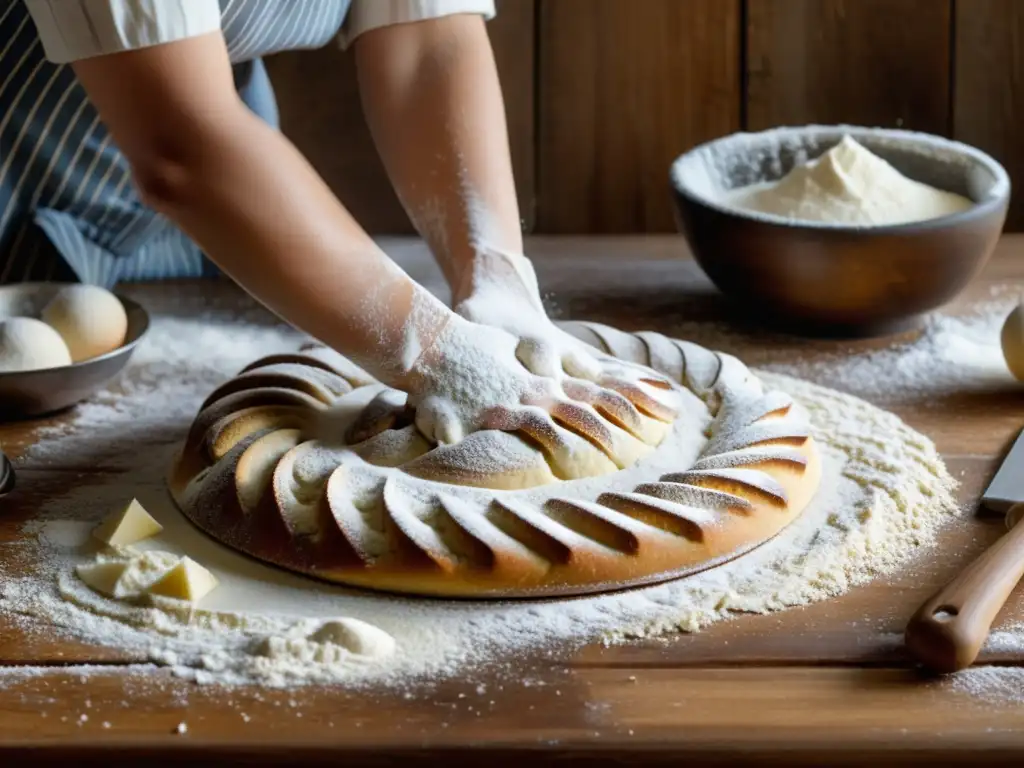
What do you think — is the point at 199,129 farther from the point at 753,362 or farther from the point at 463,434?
the point at 753,362

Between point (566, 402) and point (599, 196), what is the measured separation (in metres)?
0.97

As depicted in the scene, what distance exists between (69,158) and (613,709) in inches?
39.6

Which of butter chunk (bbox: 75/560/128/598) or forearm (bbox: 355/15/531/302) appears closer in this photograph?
butter chunk (bbox: 75/560/128/598)

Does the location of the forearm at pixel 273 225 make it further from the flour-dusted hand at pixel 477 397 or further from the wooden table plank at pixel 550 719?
the wooden table plank at pixel 550 719

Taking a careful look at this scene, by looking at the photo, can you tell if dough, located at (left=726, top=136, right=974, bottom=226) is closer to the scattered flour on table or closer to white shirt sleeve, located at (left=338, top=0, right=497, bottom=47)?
white shirt sleeve, located at (left=338, top=0, right=497, bottom=47)

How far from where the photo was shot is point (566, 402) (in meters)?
1.13

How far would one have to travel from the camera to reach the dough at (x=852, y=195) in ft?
4.97

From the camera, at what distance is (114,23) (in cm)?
99

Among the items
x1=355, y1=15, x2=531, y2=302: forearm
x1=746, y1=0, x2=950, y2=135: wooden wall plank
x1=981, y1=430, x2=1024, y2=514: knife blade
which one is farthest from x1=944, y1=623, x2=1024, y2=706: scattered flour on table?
x1=746, y1=0, x2=950, y2=135: wooden wall plank

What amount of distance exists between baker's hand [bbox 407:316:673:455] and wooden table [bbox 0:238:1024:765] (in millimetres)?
219

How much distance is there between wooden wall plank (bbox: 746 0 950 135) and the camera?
193cm

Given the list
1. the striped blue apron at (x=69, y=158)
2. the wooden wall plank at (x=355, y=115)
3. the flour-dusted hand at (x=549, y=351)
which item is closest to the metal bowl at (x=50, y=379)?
the striped blue apron at (x=69, y=158)

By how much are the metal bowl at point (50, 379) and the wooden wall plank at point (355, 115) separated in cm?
62

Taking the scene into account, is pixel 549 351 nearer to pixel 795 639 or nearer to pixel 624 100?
pixel 795 639
